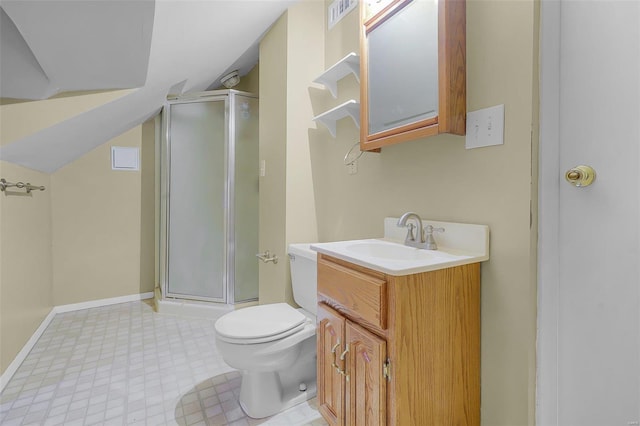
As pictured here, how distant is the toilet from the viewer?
137cm

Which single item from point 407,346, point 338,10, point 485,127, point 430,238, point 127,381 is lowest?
point 127,381

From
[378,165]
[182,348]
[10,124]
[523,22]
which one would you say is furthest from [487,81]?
[182,348]

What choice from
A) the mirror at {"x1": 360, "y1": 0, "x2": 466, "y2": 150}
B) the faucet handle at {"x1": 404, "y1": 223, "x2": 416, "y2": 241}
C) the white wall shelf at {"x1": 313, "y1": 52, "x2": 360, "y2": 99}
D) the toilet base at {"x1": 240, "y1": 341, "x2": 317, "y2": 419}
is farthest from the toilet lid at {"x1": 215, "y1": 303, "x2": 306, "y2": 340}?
the white wall shelf at {"x1": 313, "y1": 52, "x2": 360, "y2": 99}

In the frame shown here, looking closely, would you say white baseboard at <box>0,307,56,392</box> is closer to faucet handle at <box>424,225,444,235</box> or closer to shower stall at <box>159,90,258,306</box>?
shower stall at <box>159,90,258,306</box>

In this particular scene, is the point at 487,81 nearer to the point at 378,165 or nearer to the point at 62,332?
the point at 378,165

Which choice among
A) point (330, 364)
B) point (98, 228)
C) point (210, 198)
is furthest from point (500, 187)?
point (98, 228)

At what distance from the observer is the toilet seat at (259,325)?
1.35 metres

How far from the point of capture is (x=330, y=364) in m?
1.24

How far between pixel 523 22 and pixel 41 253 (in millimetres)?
→ 3259

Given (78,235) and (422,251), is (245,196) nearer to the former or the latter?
(78,235)

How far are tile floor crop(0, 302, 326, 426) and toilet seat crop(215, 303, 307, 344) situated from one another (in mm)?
416

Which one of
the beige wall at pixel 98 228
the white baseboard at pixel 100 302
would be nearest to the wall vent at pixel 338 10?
the beige wall at pixel 98 228

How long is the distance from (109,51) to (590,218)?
199 cm

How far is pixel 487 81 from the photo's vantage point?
1.04 m
